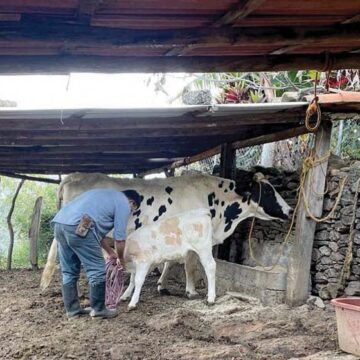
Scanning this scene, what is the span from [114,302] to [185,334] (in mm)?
1398

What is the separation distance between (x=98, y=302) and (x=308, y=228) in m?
2.43

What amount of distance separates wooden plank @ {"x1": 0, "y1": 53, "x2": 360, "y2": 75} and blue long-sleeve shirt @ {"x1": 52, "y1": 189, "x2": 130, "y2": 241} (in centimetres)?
281

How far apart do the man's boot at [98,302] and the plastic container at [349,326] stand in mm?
2502

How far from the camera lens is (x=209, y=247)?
7.39 m

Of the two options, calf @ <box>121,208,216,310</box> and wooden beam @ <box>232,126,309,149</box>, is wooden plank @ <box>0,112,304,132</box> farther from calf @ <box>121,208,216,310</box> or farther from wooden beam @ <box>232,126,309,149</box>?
calf @ <box>121,208,216,310</box>

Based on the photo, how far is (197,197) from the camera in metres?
8.23

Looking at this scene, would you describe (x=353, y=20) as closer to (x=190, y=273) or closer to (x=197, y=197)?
(x=190, y=273)

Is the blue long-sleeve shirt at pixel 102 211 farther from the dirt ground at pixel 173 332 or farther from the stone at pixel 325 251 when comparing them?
the stone at pixel 325 251

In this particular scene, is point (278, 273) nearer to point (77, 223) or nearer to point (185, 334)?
point (185, 334)

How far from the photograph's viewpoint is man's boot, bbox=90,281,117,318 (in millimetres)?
6242

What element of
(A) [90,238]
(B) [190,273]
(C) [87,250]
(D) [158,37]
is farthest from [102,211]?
(D) [158,37]

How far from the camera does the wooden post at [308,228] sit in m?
6.70

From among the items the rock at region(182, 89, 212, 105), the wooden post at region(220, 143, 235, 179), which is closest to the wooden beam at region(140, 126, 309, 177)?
the wooden post at region(220, 143, 235, 179)

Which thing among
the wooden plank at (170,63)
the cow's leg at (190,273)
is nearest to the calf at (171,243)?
the cow's leg at (190,273)
